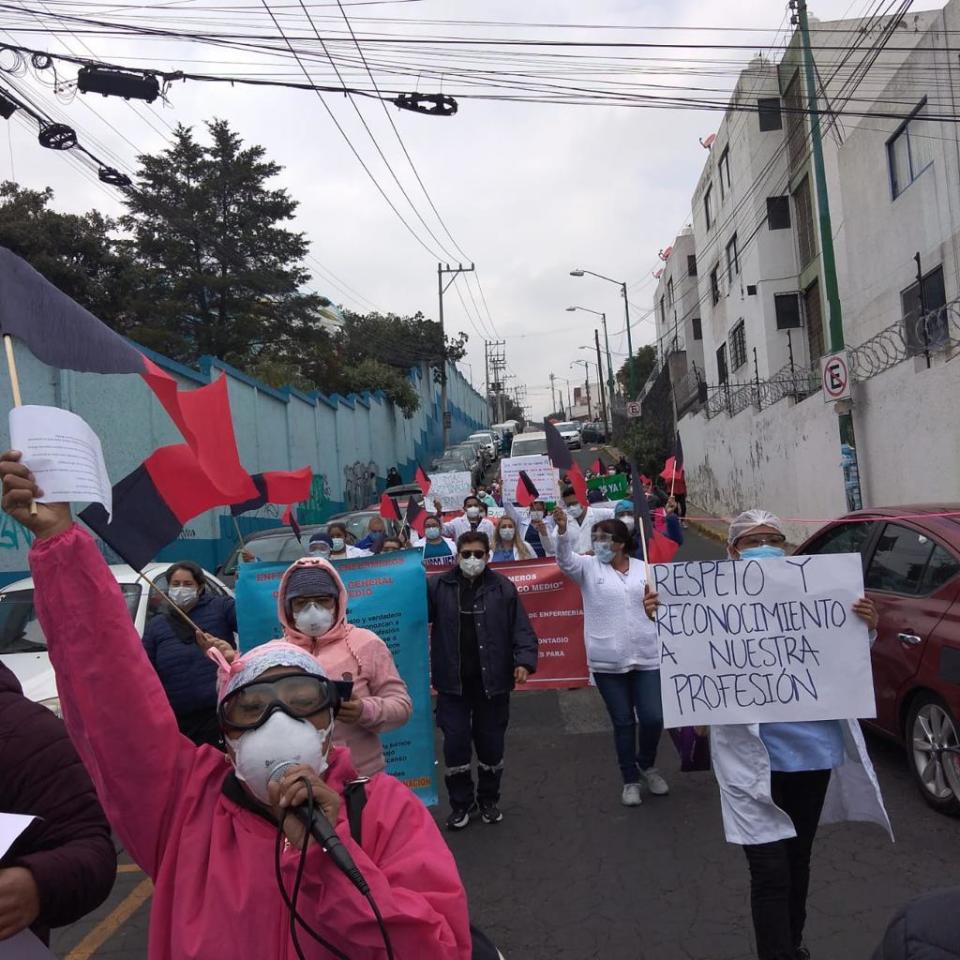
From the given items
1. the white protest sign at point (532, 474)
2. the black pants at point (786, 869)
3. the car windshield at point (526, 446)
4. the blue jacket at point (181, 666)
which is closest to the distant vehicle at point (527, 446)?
the car windshield at point (526, 446)

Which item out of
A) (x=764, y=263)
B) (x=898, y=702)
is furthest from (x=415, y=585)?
(x=764, y=263)

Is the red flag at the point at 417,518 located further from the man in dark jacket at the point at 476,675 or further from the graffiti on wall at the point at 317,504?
the graffiti on wall at the point at 317,504

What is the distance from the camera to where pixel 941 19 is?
46.4ft

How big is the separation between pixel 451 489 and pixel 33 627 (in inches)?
442

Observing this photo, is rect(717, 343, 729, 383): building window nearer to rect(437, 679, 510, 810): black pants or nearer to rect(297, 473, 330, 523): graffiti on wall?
rect(297, 473, 330, 523): graffiti on wall

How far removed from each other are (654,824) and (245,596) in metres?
2.68

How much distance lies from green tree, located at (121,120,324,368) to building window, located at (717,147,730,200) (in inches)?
667

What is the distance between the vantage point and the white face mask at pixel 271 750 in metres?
2.05

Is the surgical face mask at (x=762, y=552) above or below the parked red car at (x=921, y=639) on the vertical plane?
above

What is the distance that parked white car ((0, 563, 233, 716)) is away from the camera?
6387 mm

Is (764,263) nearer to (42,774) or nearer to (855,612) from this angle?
(855,612)

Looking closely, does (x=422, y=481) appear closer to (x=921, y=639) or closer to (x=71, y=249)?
(x=921, y=639)

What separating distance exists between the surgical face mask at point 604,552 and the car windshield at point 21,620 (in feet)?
11.6

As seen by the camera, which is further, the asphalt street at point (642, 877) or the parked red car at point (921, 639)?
the parked red car at point (921, 639)
